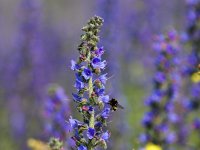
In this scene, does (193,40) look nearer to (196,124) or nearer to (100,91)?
(196,124)

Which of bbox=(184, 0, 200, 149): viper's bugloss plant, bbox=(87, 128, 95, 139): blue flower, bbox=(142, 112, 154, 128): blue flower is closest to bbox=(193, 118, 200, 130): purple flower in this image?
bbox=(184, 0, 200, 149): viper's bugloss plant

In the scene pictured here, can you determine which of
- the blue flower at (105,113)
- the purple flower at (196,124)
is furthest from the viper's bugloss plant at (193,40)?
the blue flower at (105,113)

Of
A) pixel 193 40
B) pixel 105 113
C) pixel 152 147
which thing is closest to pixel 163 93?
pixel 152 147

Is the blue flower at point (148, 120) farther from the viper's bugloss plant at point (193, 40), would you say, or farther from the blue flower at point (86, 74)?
the blue flower at point (86, 74)

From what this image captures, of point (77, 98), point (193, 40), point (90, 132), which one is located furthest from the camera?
point (193, 40)

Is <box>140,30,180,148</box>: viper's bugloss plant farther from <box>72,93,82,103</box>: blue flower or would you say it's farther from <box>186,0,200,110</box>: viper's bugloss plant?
<box>72,93,82,103</box>: blue flower

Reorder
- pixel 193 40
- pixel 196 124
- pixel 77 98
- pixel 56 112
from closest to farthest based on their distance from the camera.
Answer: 1. pixel 77 98
2. pixel 56 112
3. pixel 196 124
4. pixel 193 40

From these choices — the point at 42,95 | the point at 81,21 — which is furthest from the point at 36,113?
the point at 81,21
